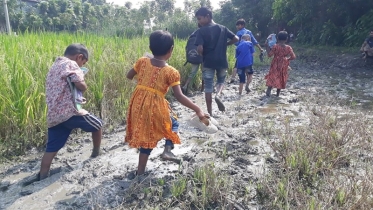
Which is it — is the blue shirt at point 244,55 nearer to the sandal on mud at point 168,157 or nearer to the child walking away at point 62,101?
the sandal on mud at point 168,157

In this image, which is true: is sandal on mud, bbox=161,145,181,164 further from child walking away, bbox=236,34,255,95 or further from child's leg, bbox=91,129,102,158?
child walking away, bbox=236,34,255,95

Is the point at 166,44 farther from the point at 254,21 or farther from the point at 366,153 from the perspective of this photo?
the point at 254,21

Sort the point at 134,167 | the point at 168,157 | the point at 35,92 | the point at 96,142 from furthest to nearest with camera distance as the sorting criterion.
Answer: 1. the point at 35,92
2. the point at 96,142
3. the point at 134,167
4. the point at 168,157

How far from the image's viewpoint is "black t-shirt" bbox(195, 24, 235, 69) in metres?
4.45

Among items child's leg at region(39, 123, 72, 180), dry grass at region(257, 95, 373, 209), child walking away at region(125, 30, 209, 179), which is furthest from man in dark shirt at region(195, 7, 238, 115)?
child's leg at region(39, 123, 72, 180)

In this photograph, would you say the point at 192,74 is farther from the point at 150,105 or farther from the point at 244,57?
the point at 150,105

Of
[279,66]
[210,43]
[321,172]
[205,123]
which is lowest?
[321,172]

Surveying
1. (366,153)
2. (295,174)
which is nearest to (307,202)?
(295,174)

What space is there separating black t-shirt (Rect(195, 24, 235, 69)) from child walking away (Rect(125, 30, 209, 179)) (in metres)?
1.96

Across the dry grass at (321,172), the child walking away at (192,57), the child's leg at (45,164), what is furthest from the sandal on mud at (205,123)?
the child walking away at (192,57)

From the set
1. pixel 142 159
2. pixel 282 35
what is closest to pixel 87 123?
pixel 142 159

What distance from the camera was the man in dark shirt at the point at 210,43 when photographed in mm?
4414

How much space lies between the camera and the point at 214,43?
452 centimetres

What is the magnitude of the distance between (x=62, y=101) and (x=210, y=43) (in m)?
2.45
